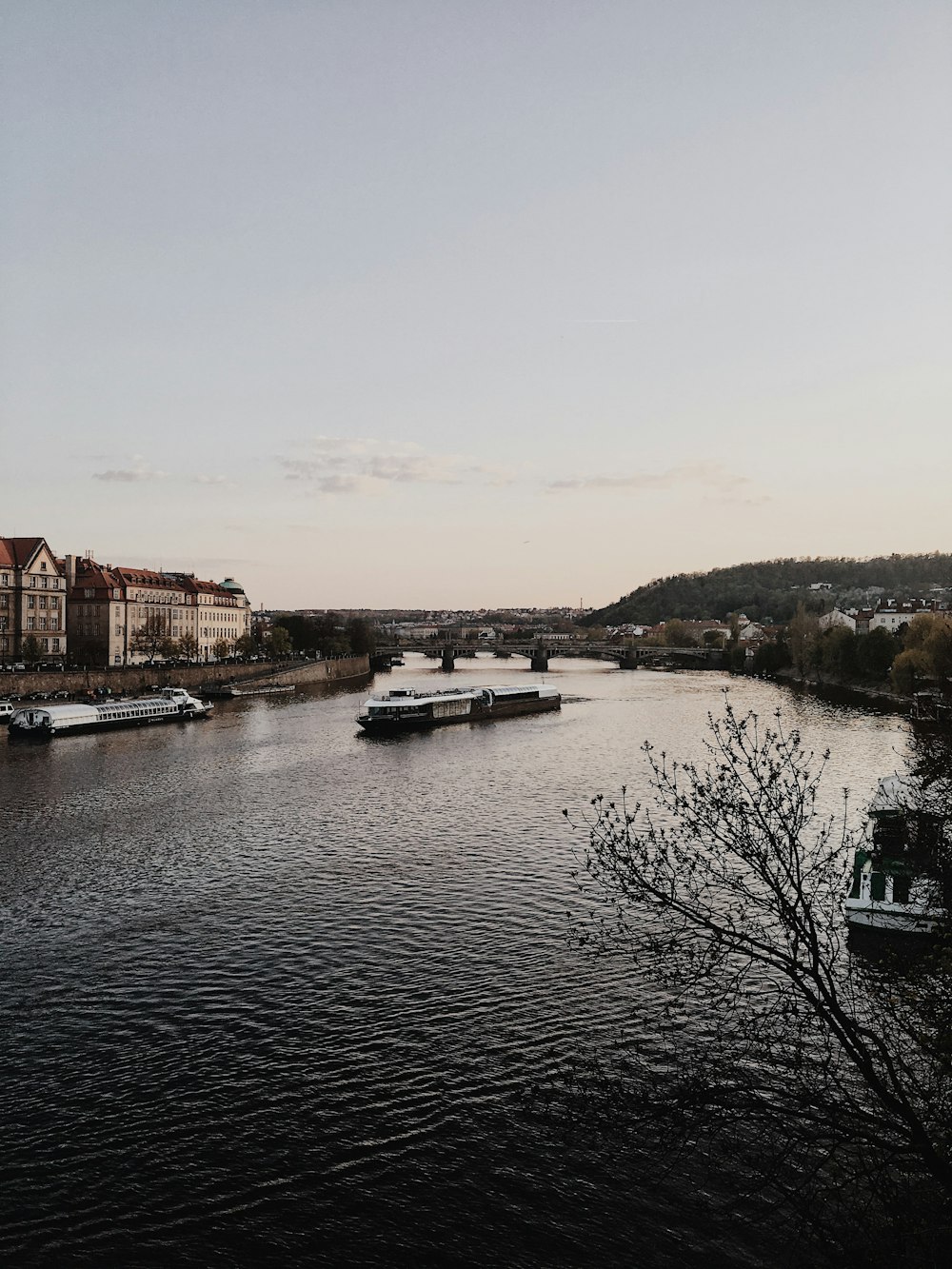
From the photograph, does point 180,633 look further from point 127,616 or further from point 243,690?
point 243,690

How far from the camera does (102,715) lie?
53469mm

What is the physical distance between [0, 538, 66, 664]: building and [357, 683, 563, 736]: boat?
28144 mm

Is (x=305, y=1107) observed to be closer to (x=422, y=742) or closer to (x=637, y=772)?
(x=637, y=772)

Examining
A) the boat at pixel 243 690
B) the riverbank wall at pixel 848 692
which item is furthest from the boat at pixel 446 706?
the riverbank wall at pixel 848 692

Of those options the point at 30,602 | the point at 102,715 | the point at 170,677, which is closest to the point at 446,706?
the point at 102,715

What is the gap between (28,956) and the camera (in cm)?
1816

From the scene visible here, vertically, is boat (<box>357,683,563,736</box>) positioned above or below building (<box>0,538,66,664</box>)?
below

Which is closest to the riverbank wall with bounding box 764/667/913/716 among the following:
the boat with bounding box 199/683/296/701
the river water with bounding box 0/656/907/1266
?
the river water with bounding box 0/656/907/1266

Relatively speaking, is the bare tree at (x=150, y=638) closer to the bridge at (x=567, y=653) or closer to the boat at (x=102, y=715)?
the boat at (x=102, y=715)

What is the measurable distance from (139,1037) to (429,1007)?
4.40 meters

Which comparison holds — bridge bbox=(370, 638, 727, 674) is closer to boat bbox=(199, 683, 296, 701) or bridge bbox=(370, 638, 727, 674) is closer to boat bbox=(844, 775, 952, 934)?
boat bbox=(199, 683, 296, 701)

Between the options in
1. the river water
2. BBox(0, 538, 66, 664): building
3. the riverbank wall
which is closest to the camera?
the river water

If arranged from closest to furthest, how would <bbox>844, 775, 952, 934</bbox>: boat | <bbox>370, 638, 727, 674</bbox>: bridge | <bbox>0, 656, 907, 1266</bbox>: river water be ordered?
<bbox>0, 656, 907, 1266</bbox>: river water
<bbox>844, 775, 952, 934</bbox>: boat
<bbox>370, 638, 727, 674</bbox>: bridge

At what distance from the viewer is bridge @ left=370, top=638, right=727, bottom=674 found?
119062mm
